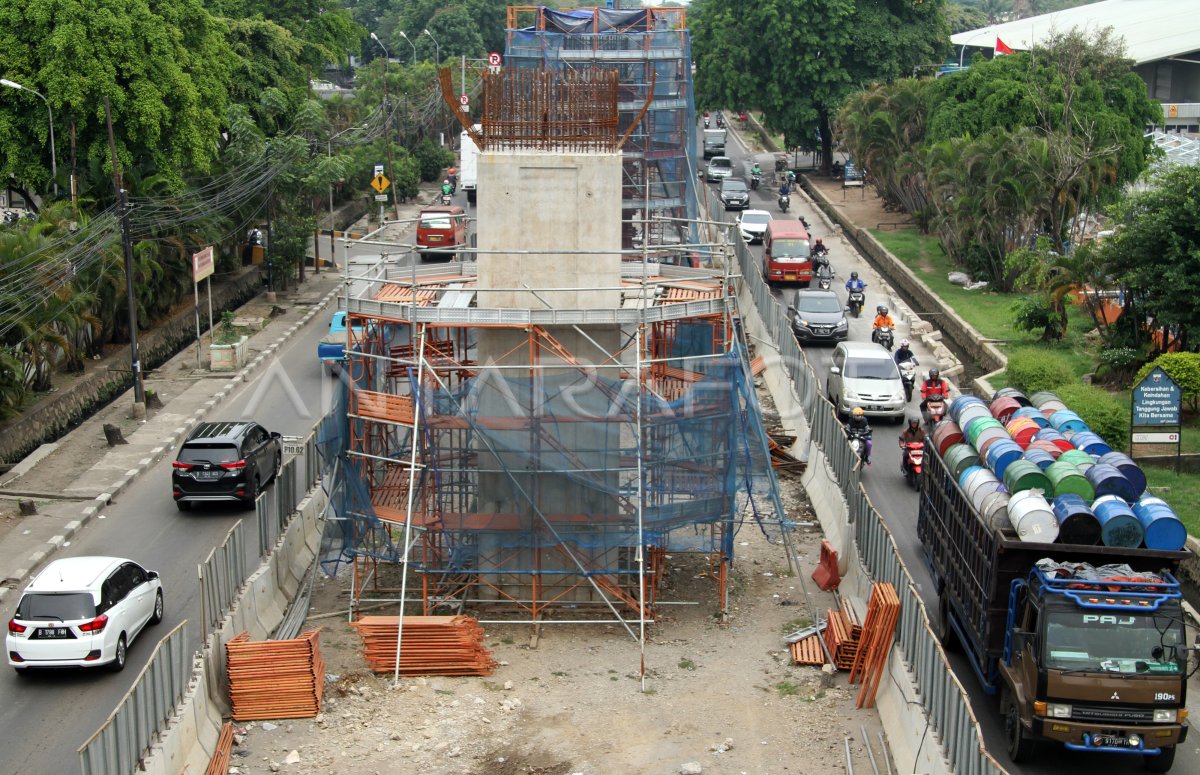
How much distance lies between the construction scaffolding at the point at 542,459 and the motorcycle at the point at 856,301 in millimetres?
21408

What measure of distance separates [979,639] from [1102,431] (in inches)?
477

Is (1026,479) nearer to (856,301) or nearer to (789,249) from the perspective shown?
(856,301)

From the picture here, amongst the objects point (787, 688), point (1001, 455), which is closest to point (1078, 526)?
point (1001, 455)

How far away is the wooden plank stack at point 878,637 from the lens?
18.2m

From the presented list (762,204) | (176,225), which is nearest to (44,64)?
(176,225)

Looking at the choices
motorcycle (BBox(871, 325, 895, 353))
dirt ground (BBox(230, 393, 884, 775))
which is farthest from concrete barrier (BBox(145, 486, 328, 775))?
motorcycle (BBox(871, 325, 895, 353))

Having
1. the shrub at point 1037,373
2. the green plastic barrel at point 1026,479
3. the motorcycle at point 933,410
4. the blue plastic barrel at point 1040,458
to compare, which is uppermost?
the blue plastic barrel at point 1040,458

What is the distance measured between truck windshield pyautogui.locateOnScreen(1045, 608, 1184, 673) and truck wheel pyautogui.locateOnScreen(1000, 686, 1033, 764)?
36.8 inches

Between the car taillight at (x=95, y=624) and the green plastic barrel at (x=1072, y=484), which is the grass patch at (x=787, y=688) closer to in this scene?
the green plastic barrel at (x=1072, y=484)

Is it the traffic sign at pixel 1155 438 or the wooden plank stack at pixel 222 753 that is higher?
the traffic sign at pixel 1155 438

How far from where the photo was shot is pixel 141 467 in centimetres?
2881

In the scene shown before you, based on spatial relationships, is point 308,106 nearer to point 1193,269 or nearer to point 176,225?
point 176,225

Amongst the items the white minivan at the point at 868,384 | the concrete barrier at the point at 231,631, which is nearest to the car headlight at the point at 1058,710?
the concrete barrier at the point at 231,631

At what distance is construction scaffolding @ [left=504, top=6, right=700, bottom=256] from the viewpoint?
45.7 m
